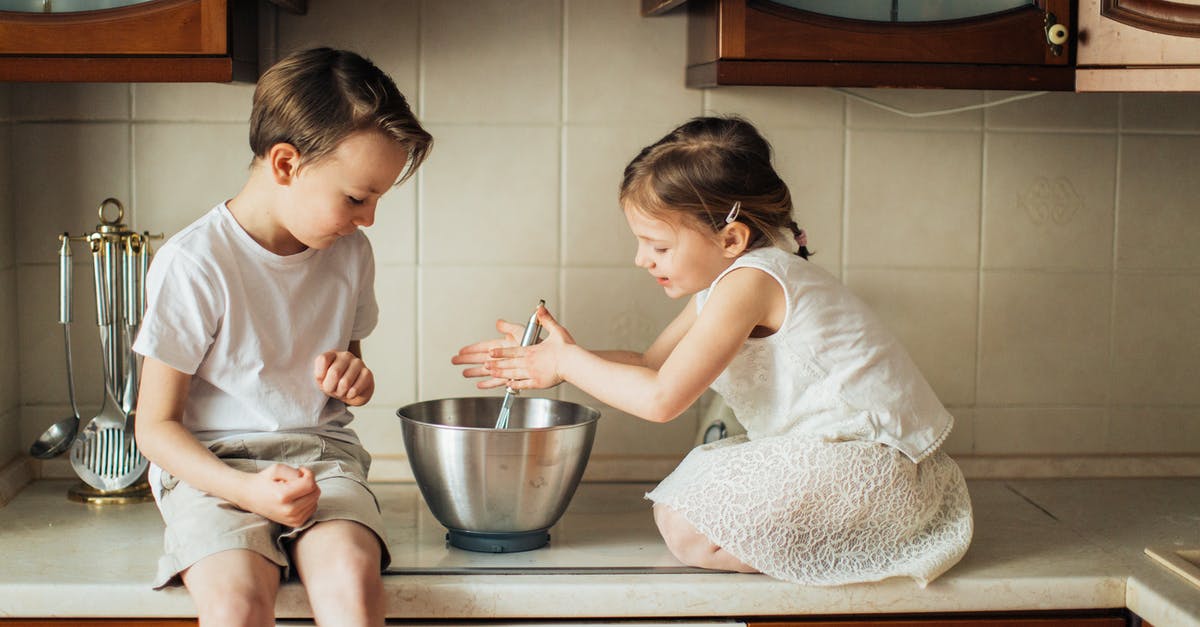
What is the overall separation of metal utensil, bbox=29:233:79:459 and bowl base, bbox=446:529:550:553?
57 cm

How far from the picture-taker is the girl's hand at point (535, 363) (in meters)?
1.32

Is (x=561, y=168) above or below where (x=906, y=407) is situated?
above

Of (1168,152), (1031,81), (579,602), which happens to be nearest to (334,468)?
(579,602)

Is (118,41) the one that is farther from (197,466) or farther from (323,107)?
(197,466)

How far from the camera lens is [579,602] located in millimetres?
1194

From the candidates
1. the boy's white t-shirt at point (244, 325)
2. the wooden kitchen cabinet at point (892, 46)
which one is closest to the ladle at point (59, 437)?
the boy's white t-shirt at point (244, 325)

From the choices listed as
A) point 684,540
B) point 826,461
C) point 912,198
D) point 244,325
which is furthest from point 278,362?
point 912,198

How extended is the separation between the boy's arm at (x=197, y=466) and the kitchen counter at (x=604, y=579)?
0.30 ft

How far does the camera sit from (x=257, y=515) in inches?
45.9

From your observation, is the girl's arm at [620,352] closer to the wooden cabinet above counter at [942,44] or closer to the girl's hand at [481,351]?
the girl's hand at [481,351]

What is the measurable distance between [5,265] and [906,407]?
1160mm

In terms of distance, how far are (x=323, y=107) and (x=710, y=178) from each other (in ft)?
1.36

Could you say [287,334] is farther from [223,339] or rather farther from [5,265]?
[5,265]

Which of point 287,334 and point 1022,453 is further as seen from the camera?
point 1022,453
